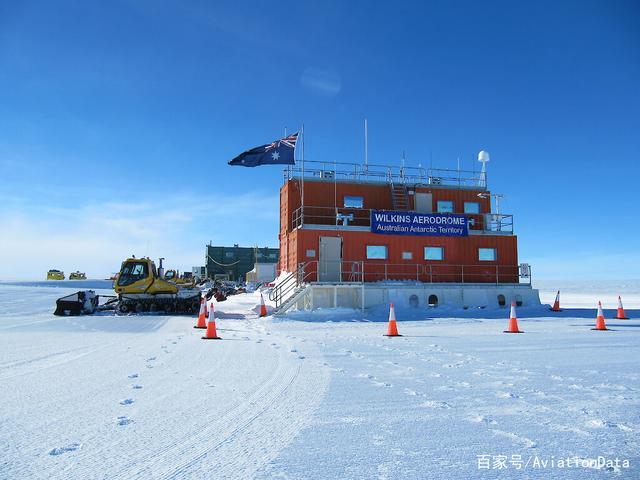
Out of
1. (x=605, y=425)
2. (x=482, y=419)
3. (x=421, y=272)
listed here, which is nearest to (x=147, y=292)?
(x=421, y=272)

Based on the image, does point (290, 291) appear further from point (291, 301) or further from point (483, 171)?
point (483, 171)

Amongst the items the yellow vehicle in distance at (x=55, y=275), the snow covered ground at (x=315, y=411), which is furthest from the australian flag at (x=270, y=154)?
the yellow vehicle in distance at (x=55, y=275)

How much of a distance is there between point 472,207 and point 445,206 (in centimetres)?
169

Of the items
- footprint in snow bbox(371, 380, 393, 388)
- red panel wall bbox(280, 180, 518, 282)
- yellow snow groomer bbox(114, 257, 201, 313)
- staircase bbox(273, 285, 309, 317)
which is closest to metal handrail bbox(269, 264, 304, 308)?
red panel wall bbox(280, 180, 518, 282)

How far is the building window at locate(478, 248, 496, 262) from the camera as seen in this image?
2523 cm

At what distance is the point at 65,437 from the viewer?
3924mm

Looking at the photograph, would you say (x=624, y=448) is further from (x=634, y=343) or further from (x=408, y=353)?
(x=634, y=343)

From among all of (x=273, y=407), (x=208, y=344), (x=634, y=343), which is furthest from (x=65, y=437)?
(x=634, y=343)

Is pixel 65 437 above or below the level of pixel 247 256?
below

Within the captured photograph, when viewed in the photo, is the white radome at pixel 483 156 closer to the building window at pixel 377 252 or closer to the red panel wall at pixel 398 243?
the red panel wall at pixel 398 243

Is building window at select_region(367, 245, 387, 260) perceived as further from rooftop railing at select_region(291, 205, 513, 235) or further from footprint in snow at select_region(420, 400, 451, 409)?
footprint in snow at select_region(420, 400, 451, 409)

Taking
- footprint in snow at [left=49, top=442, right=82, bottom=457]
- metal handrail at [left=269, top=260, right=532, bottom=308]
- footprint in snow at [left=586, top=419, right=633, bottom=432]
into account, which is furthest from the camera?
metal handrail at [left=269, top=260, right=532, bottom=308]

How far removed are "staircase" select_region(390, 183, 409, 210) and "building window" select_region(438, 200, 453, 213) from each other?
2.06 metres

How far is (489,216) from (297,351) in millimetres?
19688
